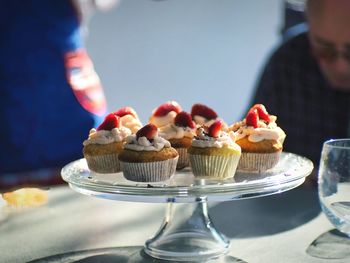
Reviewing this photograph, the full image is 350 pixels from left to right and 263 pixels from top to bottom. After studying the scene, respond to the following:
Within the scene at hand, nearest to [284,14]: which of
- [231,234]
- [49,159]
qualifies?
[49,159]

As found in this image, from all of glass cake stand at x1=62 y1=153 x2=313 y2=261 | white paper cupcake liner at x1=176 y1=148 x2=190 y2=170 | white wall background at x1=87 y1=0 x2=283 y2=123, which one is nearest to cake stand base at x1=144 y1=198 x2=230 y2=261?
glass cake stand at x1=62 y1=153 x2=313 y2=261

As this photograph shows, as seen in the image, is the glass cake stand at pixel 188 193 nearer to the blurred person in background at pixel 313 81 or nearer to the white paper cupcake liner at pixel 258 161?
the white paper cupcake liner at pixel 258 161

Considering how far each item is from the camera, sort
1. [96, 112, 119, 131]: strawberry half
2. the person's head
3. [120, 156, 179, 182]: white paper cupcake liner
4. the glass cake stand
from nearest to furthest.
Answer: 1. the glass cake stand
2. [120, 156, 179, 182]: white paper cupcake liner
3. [96, 112, 119, 131]: strawberry half
4. the person's head

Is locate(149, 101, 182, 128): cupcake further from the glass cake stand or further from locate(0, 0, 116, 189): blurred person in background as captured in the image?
locate(0, 0, 116, 189): blurred person in background

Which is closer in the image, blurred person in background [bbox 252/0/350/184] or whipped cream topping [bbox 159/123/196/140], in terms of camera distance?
whipped cream topping [bbox 159/123/196/140]

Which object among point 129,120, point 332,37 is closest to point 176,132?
point 129,120

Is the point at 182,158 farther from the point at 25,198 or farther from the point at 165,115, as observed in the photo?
the point at 25,198

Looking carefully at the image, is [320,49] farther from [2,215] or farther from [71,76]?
[2,215]
